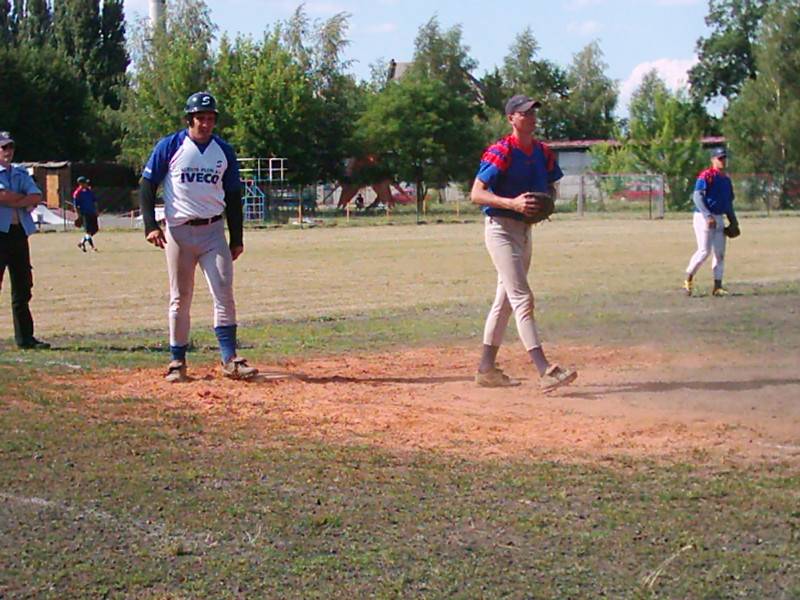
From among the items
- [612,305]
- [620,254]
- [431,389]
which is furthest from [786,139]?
[431,389]

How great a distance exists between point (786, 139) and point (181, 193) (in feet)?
246

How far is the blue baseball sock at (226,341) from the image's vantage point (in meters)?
9.74

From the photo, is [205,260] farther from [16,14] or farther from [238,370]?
[16,14]

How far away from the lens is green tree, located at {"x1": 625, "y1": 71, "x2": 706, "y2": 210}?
6700cm

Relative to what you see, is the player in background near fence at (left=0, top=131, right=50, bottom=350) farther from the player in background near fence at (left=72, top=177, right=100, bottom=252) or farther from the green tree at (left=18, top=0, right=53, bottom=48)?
the green tree at (left=18, top=0, right=53, bottom=48)

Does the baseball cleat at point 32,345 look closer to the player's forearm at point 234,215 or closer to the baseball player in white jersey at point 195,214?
the baseball player in white jersey at point 195,214

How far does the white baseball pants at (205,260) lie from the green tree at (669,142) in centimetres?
5816

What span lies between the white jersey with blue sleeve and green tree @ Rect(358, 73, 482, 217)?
208ft

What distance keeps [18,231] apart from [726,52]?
98.2 meters

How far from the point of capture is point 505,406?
871 centimetres

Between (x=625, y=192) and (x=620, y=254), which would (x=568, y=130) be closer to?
(x=625, y=192)

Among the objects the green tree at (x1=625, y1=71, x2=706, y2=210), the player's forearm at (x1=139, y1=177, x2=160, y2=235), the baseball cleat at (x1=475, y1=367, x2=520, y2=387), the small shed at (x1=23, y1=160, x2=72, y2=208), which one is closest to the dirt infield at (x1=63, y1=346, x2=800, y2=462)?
the baseball cleat at (x1=475, y1=367, x2=520, y2=387)

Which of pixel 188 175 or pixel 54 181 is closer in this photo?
pixel 188 175

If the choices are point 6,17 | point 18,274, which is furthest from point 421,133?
point 18,274
